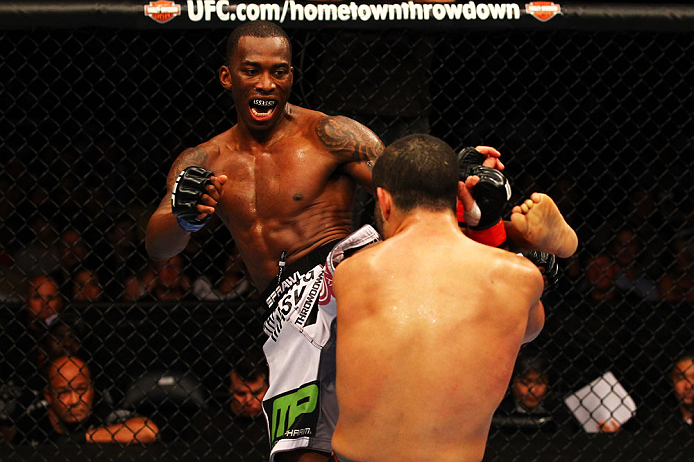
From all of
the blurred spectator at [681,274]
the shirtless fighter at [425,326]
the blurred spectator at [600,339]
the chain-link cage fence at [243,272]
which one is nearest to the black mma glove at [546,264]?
the shirtless fighter at [425,326]

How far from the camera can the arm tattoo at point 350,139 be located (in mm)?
1977

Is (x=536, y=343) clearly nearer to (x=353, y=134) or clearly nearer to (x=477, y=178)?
(x=353, y=134)

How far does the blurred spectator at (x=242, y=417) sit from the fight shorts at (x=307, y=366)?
77 centimetres

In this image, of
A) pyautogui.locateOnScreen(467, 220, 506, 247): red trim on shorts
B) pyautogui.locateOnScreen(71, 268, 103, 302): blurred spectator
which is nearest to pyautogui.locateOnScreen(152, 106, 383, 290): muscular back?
pyautogui.locateOnScreen(467, 220, 506, 247): red trim on shorts

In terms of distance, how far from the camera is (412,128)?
2.55 metres

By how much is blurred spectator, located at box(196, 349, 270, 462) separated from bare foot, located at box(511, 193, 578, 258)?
1331 mm

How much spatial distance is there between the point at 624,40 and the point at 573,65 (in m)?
0.25

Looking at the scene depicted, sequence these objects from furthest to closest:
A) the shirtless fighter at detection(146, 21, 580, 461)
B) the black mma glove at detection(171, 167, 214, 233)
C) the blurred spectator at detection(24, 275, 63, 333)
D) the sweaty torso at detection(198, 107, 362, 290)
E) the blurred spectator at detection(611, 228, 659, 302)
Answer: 1. the blurred spectator at detection(611, 228, 659, 302)
2. the blurred spectator at detection(24, 275, 63, 333)
3. the sweaty torso at detection(198, 107, 362, 290)
4. the shirtless fighter at detection(146, 21, 580, 461)
5. the black mma glove at detection(171, 167, 214, 233)

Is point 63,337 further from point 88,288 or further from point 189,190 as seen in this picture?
point 189,190

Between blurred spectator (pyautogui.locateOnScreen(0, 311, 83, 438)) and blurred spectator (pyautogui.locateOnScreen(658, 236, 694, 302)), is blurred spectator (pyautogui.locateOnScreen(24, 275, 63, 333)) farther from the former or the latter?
blurred spectator (pyautogui.locateOnScreen(658, 236, 694, 302))

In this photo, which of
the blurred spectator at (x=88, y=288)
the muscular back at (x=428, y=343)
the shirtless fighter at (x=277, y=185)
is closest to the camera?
the muscular back at (x=428, y=343)

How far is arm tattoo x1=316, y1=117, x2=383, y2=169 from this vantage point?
1.98 meters

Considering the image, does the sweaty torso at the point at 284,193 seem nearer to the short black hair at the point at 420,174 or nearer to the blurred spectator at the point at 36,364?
the short black hair at the point at 420,174

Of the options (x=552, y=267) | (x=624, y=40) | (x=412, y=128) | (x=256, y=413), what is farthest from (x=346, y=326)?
(x=624, y=40)
